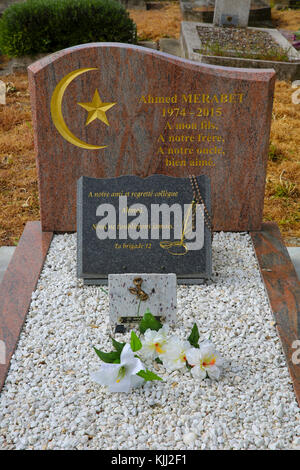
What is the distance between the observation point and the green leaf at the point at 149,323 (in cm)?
280

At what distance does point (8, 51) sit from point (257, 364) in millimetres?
6769

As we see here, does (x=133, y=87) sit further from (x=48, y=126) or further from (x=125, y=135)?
(x=48, y=126)

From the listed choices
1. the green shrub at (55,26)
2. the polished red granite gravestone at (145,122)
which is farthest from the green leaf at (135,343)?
the green shrub at (55,26)

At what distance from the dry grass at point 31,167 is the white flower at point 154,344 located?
6.37 ft

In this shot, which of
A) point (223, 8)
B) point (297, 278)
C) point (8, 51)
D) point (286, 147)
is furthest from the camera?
point (223, 8)

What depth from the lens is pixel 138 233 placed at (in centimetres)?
339

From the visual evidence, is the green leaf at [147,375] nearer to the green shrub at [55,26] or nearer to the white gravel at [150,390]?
the white gravel at [150,390]

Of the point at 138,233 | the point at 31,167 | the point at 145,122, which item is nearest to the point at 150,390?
the point at 138,233

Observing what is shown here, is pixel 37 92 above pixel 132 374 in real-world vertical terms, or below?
above

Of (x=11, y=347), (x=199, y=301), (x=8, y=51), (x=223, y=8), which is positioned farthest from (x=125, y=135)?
(x=223, y=8)

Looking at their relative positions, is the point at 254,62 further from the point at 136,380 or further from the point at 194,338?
the point at 136,380

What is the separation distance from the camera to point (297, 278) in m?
3.45

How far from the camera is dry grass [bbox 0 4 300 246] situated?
458 centimetres

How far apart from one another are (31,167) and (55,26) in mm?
3344
